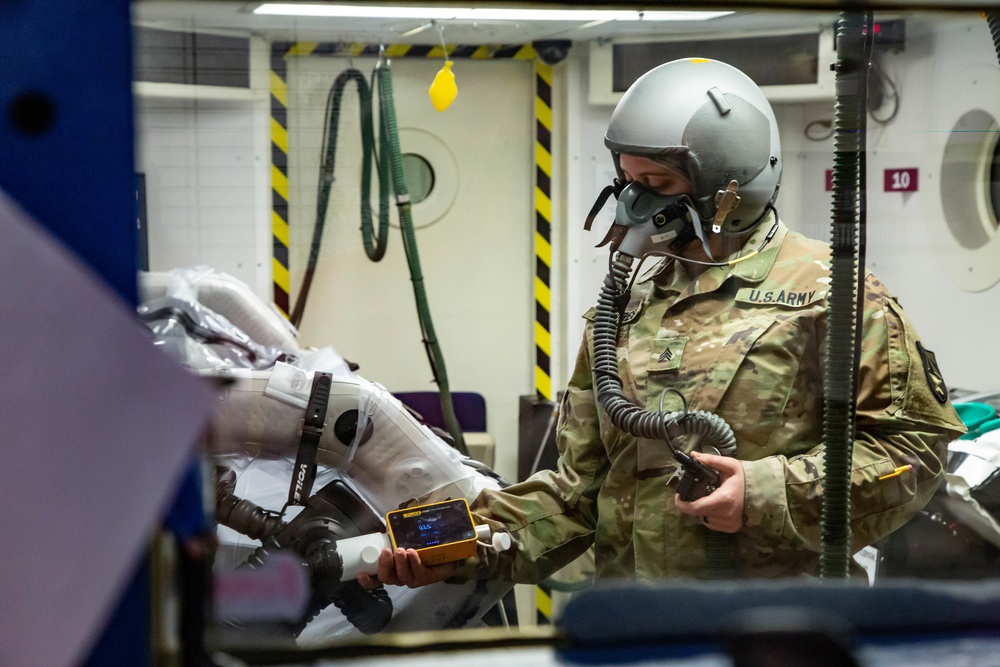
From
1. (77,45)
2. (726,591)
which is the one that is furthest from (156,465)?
(726,591)

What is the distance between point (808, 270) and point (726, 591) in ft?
3.68

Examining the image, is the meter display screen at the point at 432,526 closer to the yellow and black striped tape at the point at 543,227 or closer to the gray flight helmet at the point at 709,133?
→ the gray flight helmet at the point at 709,133

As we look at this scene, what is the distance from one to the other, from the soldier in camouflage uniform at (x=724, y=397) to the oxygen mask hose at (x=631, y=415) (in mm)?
26

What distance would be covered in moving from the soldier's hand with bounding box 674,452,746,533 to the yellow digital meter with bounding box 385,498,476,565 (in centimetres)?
44

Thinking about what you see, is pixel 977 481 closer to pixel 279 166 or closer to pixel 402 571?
pixel 402 571

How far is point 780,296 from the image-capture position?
5.96ft

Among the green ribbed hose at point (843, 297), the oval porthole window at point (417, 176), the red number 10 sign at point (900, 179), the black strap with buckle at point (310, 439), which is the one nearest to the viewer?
the green ribbed hose at point (843, 297)

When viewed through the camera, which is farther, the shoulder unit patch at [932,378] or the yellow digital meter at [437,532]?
the yellow digital meter at [437,532]

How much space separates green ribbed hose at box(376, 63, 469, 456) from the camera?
2477 mm

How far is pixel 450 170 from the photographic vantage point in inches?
104

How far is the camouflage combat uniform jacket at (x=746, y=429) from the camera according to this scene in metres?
1.69

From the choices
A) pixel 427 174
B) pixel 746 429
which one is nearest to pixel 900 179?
pixel 746 429

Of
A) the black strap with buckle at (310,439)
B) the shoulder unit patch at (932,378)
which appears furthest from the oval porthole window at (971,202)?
the black strap with buckle at (310,439)

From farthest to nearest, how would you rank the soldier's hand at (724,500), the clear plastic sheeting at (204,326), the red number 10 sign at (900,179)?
the red number 10 sign at (900,179)
the soldier's hand at (724,500)
the clear plastic sheeting at (204,326)
